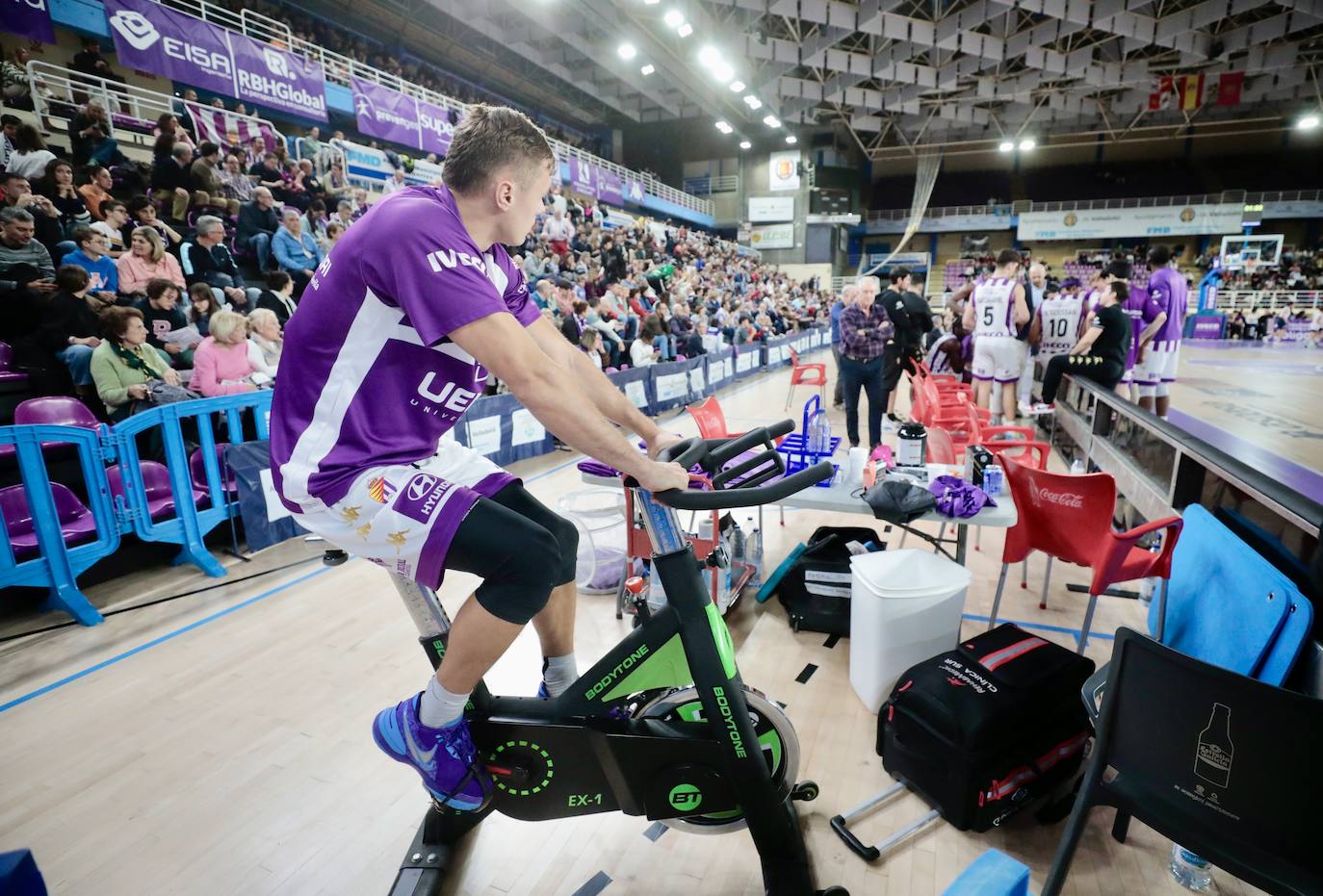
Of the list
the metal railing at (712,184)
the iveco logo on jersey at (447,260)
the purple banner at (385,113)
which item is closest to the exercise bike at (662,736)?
the iveco logo on jersey at (447,260)

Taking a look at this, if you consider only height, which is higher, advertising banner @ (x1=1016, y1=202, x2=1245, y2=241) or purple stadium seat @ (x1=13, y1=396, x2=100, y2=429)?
advertising banner @ (x1=1016, y1=202, x2=1245, y2=241)

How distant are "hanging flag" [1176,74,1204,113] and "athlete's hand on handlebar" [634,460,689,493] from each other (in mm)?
24717

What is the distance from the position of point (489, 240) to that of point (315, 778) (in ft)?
6.12

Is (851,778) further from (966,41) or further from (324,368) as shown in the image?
(966,41)

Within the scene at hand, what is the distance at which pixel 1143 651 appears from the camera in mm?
1235

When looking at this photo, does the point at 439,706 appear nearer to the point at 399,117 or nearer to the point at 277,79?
the point at 277,79

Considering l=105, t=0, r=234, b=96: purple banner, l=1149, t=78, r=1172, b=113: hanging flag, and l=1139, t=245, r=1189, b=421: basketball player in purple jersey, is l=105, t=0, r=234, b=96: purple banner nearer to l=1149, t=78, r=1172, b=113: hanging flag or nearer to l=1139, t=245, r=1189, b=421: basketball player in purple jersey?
l=1139, t=245, r=1189, b=421: basketball player in purple jersey

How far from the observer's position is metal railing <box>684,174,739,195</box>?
97.5ft

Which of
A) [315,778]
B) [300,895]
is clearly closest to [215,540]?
[315,778]

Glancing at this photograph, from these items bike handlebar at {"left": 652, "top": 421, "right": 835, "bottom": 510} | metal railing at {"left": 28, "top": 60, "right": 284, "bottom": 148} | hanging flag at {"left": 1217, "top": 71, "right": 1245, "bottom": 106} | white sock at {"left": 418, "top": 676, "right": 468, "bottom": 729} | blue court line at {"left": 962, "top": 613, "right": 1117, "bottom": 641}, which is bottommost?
blue court line at {"left": 962, "top": 613, "right": 1117, "bottom": 641}

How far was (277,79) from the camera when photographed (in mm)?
9898

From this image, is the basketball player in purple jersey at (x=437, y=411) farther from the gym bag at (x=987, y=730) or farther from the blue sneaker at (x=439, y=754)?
the gym bag at (x=987, y=730)

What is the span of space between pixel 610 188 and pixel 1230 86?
17935mm

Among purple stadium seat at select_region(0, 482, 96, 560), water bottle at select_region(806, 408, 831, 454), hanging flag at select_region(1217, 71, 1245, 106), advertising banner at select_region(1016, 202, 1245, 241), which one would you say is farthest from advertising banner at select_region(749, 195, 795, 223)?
purple stadium seat at select_region(0, 482, 96, 560)
